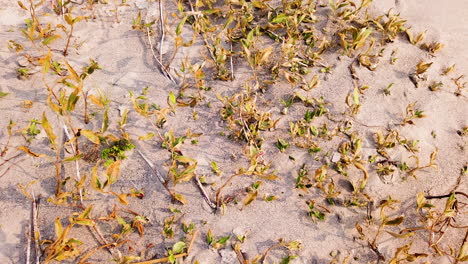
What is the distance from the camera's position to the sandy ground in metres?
2.06

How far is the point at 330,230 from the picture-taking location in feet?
6.93

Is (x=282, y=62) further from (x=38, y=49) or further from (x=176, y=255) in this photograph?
(x=38, y=49)

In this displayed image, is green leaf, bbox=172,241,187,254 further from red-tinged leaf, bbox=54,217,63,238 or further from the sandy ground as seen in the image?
red-tinged leaf, bbox=54,217,63,238

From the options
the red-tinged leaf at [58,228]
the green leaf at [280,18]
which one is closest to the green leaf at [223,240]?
the red-tinged leaf at [58,228]

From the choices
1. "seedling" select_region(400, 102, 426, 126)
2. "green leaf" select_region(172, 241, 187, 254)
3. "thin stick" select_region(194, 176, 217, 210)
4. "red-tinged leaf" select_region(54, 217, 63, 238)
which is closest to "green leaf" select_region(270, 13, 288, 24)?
"seedling" select_region(400, 102, 426, 126)

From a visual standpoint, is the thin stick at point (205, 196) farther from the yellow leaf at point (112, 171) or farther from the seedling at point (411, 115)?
the seedling at point (411, 115)

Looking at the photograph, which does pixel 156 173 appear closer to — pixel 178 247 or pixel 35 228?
pixel 178 247

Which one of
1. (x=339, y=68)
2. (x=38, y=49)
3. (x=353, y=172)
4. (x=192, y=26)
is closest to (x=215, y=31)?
(x=192, y=26)

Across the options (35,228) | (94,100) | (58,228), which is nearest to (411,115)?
(94,100)

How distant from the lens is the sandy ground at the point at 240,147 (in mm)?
2064

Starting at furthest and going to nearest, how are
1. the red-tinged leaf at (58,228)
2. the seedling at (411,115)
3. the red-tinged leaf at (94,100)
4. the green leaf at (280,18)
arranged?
the green leaf at (280,18)
the seedling at (411,115)
the red-tinged leaf at (94,100)
the red-tinged leaf at (58,228)

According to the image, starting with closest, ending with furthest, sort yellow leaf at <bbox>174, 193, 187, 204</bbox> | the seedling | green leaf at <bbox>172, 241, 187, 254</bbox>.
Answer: green leaf at <bbox>172, 241, 187, 254</bbox>
yellow leaf at <bbox>174, 193, 187, 204</bbox>
the seedling

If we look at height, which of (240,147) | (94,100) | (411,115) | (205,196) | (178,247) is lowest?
(178,247)

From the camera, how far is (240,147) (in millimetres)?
2430
